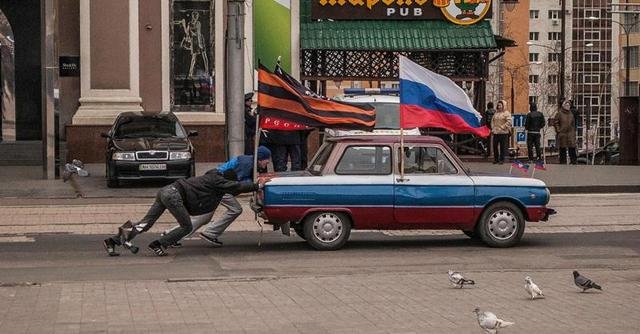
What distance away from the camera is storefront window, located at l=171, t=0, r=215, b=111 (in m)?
33.2

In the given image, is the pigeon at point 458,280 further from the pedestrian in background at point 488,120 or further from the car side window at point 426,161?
the pedestrian in background at point 488,120

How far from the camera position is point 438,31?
3594 cm

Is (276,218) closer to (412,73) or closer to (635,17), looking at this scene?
(412,73)

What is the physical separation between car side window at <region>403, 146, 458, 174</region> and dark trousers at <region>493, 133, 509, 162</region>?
1744 centimetres

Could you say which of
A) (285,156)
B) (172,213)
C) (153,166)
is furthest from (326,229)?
(153,166)

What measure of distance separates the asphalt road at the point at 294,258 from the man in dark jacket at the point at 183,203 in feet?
0.77

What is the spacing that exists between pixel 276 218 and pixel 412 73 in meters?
3.02

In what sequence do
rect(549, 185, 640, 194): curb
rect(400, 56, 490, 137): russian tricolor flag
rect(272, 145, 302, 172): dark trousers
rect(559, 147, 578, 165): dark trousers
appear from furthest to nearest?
rect(559, 147, 578, 165): dark trousers, rect(549, 185, 640, 194): curb, rect(272, 145, 302, 172): dark trousers, rect(400, 56, 490, 137): russian tricolor flag

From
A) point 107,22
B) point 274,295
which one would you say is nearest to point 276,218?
point 274,295

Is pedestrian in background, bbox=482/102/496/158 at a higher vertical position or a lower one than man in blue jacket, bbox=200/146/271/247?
higher

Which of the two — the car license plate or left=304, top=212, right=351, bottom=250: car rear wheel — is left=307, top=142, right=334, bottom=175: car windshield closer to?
left=304, top=212, right=351, bottom=250: car rear wheel

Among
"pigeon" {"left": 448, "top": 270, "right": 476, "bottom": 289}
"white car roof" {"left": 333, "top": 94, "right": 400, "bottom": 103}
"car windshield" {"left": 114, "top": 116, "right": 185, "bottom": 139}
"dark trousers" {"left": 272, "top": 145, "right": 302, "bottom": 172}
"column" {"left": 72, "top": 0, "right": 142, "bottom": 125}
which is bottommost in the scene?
"pigeon" {"left": 448, "top": 270, "right": 476, "bottom": 289}

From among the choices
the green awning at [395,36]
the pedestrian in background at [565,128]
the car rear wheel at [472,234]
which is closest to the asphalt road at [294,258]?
the car rear wheel at [472,234]

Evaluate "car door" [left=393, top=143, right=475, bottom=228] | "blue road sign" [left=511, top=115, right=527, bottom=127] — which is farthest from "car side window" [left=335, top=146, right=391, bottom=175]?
"blue road sign" [left=511, top=115, right=527, bottom=127]
